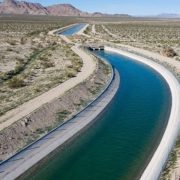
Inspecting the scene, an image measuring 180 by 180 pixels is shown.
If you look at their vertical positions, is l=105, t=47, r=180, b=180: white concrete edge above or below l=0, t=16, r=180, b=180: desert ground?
above

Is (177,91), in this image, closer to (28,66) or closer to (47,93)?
(47,93)

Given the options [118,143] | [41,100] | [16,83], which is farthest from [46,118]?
[16,83]

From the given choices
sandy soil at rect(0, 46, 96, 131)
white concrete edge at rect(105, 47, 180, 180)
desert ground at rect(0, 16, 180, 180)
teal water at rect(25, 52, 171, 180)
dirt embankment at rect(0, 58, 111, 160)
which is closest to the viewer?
white concrete edge at rect(105, 47, 180, 180)

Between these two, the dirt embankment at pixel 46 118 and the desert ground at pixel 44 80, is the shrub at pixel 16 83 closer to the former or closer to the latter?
the desert ground at pixel 44 80

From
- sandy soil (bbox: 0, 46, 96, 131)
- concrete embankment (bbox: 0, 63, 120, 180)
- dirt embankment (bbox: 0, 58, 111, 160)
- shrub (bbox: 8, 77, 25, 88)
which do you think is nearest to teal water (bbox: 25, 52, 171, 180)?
concrete embankment (bbox: 0, 63, 120, 180)

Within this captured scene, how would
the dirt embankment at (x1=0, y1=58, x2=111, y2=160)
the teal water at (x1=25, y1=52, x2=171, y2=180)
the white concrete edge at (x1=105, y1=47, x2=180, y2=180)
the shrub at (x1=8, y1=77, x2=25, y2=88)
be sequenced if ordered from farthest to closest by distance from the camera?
the shrub at (x1=8, y1=77, x2=25, y2=88) → the dirt embankment at (x1=0, y1=58, x2=111, y2=160) → the teal water at (x1=25, y1=52, x2=171, y2=180) → the white concrete edge at (x1=105, y1=47, x2=180, y2=180)

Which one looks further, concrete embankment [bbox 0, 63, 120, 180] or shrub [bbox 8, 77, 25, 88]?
shrub [bbox 8, 77, 25, 88]

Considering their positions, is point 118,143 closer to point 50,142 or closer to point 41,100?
point 50,142

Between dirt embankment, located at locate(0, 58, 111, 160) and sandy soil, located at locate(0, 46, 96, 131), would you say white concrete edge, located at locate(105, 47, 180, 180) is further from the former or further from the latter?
sandy soil, located at locate(0, 46, 96, 131)
